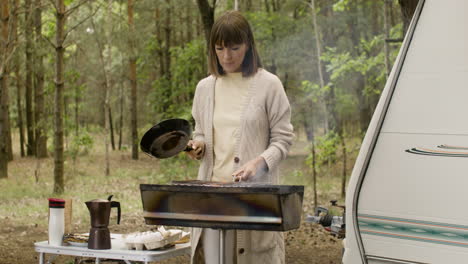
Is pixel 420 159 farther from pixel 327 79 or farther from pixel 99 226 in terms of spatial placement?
pixel 327 79

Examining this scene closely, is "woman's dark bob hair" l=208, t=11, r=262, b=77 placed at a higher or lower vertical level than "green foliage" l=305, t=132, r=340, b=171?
higher

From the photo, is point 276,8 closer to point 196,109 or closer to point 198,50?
point 198,50

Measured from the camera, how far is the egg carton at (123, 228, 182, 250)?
13.0 ft

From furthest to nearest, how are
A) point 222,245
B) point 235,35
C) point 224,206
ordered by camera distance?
point 235,35 → point 222,245 → point 224,206


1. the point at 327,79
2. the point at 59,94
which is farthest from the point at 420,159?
the point at 327,79

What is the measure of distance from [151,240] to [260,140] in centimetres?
106

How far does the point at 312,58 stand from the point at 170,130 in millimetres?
21685

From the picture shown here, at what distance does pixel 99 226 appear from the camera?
4039mm

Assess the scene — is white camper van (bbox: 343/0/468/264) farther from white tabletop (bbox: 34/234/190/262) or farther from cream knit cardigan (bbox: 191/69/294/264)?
white tabletop (bbox: 34/234/190/262)

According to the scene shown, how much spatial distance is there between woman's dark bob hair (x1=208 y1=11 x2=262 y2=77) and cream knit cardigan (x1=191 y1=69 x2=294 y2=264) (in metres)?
0.07

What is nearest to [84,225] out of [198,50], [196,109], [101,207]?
[101,207]

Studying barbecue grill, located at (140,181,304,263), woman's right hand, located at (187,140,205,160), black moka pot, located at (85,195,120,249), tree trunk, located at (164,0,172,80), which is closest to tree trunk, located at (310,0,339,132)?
tree trunk, located at (164,0,172,80)

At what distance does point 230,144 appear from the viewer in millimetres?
3406

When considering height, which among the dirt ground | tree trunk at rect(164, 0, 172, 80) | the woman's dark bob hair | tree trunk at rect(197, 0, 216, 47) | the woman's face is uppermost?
tree trunk at rect(164, 0, 172, 80)
